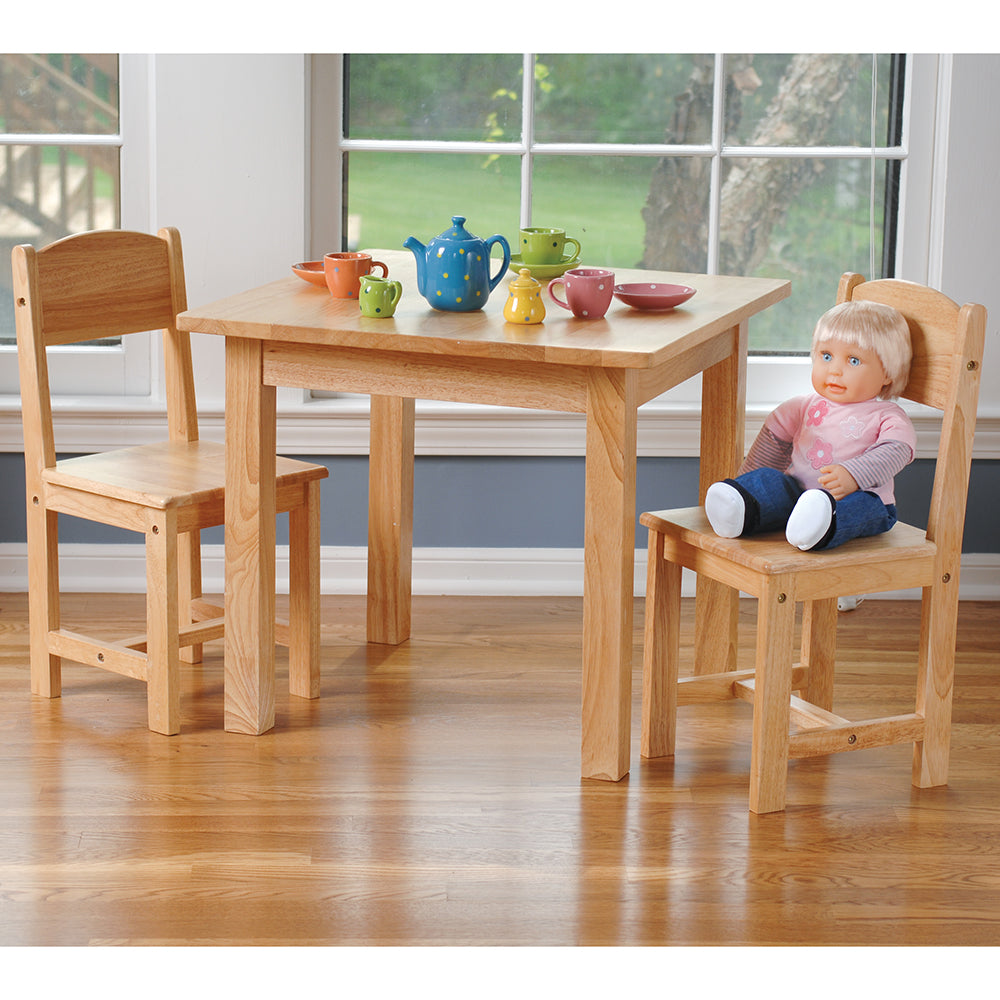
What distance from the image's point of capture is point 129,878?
2.00 m

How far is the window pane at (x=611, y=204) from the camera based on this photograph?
3.27 m

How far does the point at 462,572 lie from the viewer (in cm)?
338

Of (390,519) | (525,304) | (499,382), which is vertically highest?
(525,304)

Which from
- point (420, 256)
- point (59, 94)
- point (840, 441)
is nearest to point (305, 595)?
point (420, 256)

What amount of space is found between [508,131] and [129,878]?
1.98 meters

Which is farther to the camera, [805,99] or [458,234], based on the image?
[805,99]

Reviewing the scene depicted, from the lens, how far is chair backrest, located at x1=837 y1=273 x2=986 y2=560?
2.18 metres

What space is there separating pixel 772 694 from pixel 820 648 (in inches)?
15.4

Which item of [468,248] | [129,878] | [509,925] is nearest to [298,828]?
[129,878]

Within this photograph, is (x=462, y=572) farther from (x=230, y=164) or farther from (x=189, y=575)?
(x=230, y=164)

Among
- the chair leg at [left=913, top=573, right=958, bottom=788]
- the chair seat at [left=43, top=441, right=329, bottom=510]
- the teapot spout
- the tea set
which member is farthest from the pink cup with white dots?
the chair leg at [left=913, top=573, right=958, bottom=788]

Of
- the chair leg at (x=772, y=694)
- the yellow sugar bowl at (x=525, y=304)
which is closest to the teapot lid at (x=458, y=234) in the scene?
the yellow sugar bowl at (x=525, y=304)

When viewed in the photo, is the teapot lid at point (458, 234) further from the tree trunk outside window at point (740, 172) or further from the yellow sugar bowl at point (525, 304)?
the tree trunk outside window at point (740, 172)

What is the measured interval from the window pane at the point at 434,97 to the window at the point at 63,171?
574 millimetres
